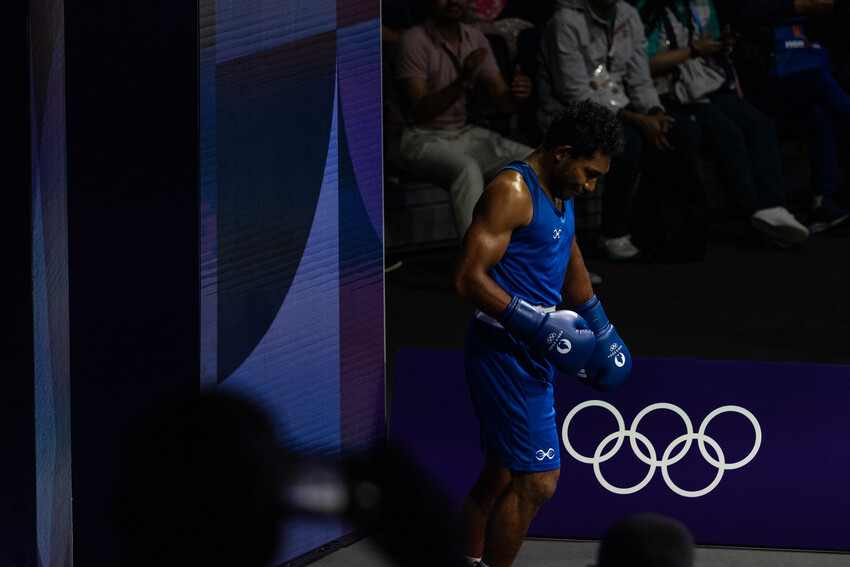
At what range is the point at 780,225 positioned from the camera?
345 inches

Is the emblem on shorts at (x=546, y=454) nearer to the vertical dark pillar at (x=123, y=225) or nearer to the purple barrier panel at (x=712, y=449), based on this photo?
the purple barrier panel at (x=712, y=449)

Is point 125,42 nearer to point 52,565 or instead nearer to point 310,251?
point 310,251

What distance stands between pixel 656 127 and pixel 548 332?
5.12 metres

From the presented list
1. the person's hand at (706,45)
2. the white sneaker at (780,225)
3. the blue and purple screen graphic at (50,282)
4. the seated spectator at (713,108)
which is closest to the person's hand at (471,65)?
the seated spectator at (713,108)

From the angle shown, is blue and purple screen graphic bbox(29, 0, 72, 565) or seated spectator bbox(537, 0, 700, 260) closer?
blue and purple screen graphic bbox(29, 0, 72, 565)

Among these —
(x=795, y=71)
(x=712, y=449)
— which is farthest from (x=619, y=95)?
(x=712, y=449)

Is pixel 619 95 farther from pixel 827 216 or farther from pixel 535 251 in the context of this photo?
pixel 535 251

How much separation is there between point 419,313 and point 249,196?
3.39m

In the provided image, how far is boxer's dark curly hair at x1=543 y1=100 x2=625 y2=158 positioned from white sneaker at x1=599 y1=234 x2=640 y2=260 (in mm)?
4862

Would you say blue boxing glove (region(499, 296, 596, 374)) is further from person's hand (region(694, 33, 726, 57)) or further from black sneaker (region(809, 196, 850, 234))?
black sneaker (region(809, 196, 850, 234))

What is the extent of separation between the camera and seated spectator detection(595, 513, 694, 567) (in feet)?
5.90

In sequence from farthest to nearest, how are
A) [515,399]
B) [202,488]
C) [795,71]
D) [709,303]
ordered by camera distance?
[795,71], [709,303], [202,488], [515,399]

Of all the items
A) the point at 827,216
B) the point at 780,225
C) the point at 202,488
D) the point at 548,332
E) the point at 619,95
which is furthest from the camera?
the point at 827,216

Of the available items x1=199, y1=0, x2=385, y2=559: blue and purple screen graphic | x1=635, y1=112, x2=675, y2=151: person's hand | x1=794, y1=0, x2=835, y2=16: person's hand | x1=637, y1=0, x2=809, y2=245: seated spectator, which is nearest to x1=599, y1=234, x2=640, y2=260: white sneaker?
x1=635, y1=112, x2=675, y2=151: person's hand
